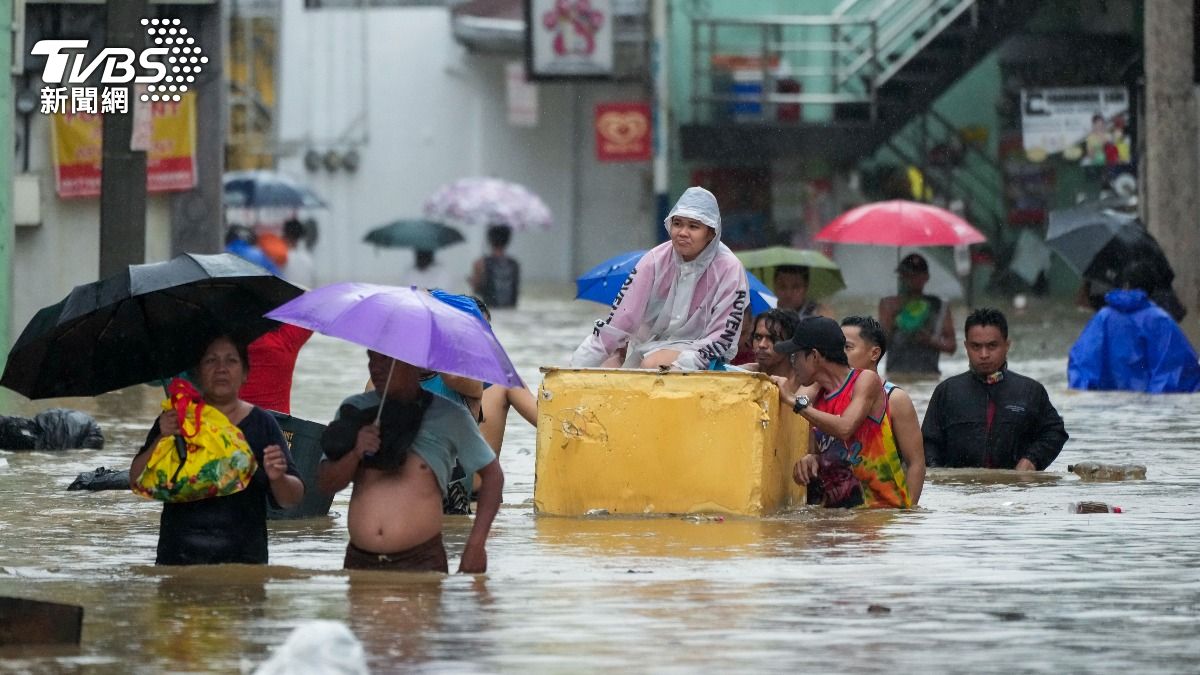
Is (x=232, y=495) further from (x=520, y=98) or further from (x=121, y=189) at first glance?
(x=520, y=98)

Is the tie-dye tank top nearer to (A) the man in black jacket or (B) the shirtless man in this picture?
(A) the man in black jacket

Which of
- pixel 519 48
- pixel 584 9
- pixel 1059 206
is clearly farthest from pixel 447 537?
pixel 519 48

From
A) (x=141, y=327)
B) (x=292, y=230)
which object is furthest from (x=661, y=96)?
(x=141, y=327)

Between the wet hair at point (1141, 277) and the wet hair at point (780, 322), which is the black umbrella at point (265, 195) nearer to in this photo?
the wet hair at point (1141, 277)

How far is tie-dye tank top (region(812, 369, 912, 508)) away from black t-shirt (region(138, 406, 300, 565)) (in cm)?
332

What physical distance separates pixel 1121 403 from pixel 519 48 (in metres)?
33.5

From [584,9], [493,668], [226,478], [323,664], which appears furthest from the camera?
[584,9]

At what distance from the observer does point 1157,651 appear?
807cm

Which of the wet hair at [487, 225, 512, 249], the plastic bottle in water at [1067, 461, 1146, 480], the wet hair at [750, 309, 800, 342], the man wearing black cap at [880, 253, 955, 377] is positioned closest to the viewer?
the wet hair at [750, 309, 800, 342]

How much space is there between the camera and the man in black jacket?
13547mm

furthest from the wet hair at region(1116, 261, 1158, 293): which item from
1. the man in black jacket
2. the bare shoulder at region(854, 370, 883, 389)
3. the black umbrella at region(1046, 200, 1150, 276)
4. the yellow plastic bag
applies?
the yellow plastic bag

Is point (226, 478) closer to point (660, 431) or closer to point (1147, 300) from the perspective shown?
point (660, 431)

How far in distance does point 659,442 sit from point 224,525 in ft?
10.5

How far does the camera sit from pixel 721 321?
39.9 feet
